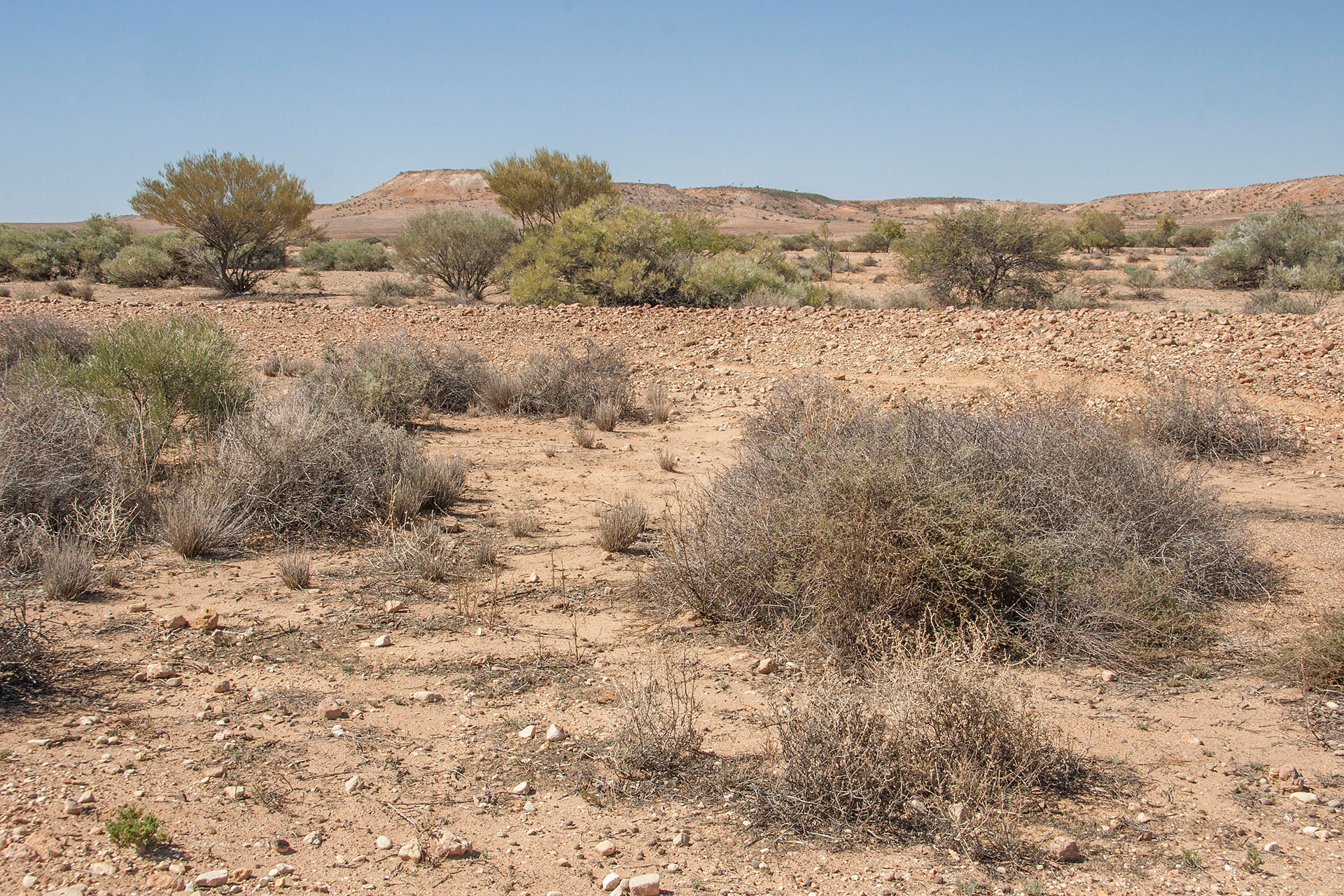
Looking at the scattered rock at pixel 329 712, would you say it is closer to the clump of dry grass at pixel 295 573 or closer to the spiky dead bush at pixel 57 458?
the clump of dry grass at pixel 295 573

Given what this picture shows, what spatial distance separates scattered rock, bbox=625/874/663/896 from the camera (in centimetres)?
257

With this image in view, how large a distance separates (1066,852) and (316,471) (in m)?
5.40

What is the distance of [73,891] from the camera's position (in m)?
2.46

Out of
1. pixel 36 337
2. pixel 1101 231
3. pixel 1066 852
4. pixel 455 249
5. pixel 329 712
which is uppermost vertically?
pixel 1101 231

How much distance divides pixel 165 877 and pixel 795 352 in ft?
35.1

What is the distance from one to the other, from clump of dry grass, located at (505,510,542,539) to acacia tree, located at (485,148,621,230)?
805 inches

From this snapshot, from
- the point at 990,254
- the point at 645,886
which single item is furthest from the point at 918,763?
the point at 990,254

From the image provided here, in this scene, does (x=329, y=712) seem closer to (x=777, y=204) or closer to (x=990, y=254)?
(x=990, y=254)

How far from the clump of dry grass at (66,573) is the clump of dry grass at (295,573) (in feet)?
3.20

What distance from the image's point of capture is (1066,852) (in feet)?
8.96

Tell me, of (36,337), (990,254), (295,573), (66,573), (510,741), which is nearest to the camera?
(510,741)

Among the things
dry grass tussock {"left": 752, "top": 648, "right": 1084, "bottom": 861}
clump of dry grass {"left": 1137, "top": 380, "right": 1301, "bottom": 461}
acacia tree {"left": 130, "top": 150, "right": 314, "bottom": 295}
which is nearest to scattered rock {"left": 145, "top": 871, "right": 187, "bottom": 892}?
dry grass tussock {"left": 752, "top": 648, "right": 1084, "bottom": 861}

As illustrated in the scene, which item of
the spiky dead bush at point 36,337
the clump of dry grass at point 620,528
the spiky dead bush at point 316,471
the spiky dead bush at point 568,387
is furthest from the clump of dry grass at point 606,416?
the spiky dead bush at point 36,337

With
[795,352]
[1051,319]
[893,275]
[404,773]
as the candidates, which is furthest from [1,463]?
[893,275]
